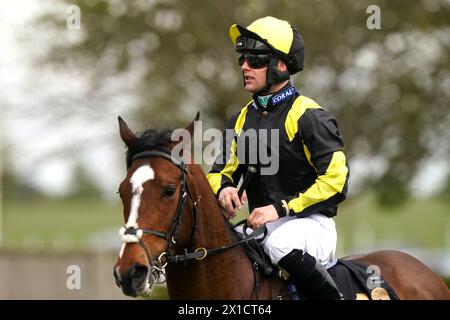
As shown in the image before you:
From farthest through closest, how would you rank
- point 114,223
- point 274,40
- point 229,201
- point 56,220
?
1. point 56,220
2. point 114,223
3. point 274,40
4. point 229,201

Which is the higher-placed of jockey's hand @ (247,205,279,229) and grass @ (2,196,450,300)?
grass @ (2,196,450,300)

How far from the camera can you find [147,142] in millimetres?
5035

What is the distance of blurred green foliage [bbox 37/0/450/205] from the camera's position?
19.9m

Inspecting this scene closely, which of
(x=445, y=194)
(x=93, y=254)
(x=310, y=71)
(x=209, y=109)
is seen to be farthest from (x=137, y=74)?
(x=445, y=194)

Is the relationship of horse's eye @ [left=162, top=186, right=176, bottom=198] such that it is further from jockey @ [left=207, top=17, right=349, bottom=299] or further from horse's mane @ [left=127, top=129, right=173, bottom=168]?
jockey @ [left=207, top=17, right=349, bottom=299]

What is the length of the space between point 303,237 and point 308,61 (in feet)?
49.5

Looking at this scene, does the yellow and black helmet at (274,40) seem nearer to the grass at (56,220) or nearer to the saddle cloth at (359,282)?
the saddle cloth at (359,282)

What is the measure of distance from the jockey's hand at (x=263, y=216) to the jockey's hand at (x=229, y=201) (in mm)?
201

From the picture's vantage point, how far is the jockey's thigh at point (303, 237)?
5309 mm

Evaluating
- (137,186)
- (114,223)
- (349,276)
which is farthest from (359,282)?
(114,223)

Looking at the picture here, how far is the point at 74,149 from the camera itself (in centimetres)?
2198

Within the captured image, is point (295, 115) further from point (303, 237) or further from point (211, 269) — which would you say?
point (211, 269)

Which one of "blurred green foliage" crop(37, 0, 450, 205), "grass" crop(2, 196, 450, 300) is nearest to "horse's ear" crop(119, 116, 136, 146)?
"blurred green foliage" crop(37, 0, 450, 205)

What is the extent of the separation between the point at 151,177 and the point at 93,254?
1130 cm
